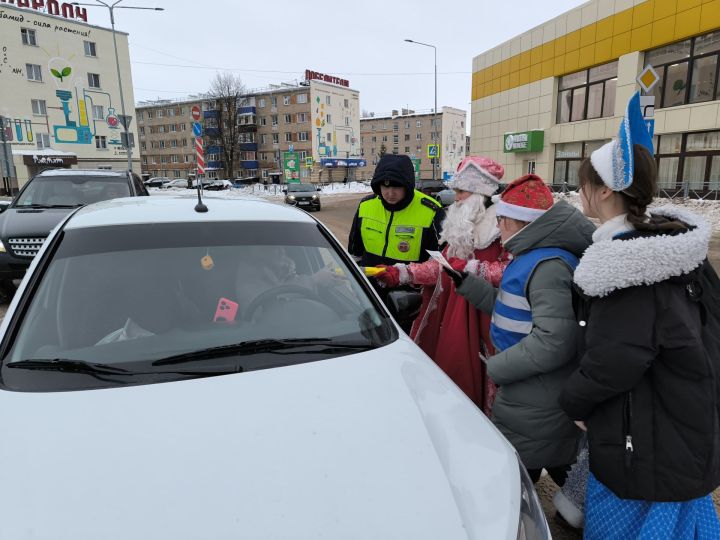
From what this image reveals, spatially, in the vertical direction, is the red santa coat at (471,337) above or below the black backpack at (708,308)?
below

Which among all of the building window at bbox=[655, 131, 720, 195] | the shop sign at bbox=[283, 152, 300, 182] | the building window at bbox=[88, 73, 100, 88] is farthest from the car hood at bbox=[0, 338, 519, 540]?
the shop sign at bbox=[283, 152, 300, 182]

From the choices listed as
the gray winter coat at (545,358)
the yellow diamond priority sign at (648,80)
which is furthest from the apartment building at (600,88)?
the gray winter coat at (545,358)

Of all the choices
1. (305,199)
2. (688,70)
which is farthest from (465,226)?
(305,199)

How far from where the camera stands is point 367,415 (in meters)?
1.49

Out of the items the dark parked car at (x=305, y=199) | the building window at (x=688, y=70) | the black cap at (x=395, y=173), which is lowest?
the dark parked car at (x=305, y=199)

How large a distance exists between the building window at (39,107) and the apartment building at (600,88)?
1288 inches

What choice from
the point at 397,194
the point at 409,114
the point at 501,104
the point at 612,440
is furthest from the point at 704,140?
the point at 409,114

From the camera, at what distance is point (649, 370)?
1.53 m

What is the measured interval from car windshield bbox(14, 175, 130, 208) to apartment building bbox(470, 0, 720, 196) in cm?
1488

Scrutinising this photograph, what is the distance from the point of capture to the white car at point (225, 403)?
114 cm

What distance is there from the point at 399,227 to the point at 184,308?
1825mm

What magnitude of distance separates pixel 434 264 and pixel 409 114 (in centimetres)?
8978

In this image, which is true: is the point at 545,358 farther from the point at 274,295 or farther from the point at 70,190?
the point at 70,190

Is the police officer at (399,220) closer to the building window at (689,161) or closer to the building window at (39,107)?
the building window at (689,161)
